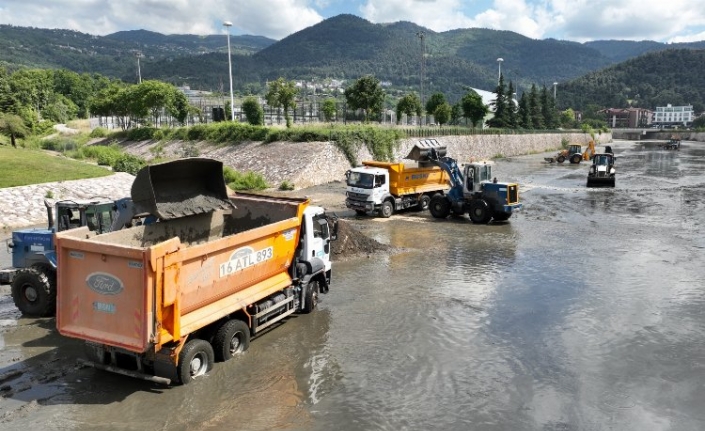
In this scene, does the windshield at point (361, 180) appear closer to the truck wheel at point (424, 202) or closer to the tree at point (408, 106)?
the truck wheel at point (424, 202)

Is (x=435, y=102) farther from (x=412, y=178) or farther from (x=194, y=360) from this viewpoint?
(x=194, y=360)

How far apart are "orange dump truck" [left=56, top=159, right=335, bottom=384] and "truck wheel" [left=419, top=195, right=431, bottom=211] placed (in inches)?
614

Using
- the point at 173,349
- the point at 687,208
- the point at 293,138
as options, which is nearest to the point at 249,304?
the point at 173,349

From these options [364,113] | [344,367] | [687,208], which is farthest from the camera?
[364,113]

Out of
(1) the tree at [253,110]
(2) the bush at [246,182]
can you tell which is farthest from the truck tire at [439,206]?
(1) the tree at [253,110]

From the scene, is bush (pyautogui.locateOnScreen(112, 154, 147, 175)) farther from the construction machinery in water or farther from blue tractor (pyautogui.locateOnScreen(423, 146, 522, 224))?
the construction machinery in water

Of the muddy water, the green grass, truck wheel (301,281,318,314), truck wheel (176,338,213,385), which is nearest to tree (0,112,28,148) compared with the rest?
the green grass

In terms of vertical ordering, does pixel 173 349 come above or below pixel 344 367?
above

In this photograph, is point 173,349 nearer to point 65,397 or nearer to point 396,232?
point 65,397

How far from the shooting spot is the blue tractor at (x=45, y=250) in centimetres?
1220

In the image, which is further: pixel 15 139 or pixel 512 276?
pixel 15 139

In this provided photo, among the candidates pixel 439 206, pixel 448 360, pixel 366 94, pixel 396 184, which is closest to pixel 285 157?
pixel 396 184

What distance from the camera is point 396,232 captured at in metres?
22.9

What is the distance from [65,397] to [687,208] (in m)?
29.9
